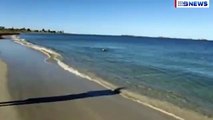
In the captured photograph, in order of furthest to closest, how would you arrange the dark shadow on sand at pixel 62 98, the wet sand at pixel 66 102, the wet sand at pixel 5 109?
1. the dark shadow on sand at pixel 62 98
2. the wet sand at pixel 66 102
3. the wet sand at pixel 5 109

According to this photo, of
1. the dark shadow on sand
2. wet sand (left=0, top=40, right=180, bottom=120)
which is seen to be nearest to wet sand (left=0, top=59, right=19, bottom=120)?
wet sand (left=0, top=40, right=180, bottom=120)

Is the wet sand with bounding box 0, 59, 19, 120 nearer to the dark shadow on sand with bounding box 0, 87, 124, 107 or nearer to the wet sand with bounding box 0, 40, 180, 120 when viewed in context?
the wet sand with bounding box 0, 40, 180, 120

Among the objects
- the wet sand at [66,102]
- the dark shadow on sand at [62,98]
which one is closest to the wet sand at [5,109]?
the wet sand at [66,102]

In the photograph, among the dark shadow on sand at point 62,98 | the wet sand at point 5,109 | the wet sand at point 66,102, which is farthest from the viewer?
the dark shadow on sand at point 62,98

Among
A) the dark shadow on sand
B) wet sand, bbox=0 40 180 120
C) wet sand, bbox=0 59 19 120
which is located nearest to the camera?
wet sand, bbox=0 59 19 120

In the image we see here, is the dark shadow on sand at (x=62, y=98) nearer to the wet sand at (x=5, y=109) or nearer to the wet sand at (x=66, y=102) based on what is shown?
the wet sand at (x=66, y=102)

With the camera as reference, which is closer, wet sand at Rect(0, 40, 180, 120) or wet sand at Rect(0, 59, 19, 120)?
wet sand at Rect(0, 59, 19, 120)

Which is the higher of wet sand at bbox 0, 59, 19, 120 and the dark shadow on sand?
wet sand at bbox 0, 59, 19, 120

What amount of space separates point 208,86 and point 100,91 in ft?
25.3

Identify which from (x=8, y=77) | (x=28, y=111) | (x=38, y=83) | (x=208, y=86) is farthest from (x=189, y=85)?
(x=28, y=111)

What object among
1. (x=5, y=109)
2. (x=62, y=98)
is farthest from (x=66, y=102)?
(x=5, y=109)

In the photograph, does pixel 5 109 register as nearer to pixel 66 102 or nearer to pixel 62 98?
pixel 66 102

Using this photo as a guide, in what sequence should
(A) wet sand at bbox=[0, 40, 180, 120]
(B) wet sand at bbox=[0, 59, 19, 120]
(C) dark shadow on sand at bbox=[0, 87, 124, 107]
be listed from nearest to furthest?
(B) wet sand at bbox=[0, 59, 19, 120]
(A) wet sand at bbox=[0, 40, 180, 120]
(C) dark shadow on sand at bbox=[0, 87, 124, 107]

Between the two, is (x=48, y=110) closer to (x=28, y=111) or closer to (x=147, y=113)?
(x=28, y=111)
